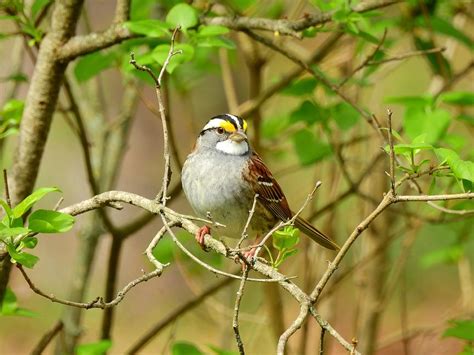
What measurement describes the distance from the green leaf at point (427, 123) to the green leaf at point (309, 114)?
441 mm

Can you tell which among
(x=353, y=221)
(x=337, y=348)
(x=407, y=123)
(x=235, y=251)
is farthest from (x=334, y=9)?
(x=337, y=348)

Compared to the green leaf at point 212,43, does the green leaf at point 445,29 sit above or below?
above

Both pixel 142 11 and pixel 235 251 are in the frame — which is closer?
pixel 235 251

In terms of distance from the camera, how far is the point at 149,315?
981 centimetres

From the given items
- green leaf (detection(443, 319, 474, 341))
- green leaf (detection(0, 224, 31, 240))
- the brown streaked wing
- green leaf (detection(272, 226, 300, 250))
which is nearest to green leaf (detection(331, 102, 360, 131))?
the brown streaked wing

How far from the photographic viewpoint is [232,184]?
396 cm

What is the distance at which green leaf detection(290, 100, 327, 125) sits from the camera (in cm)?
401

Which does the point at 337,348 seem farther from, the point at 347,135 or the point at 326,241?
the point at 326,241

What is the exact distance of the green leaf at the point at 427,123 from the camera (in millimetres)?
3598

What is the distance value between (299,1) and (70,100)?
1551 millimetres

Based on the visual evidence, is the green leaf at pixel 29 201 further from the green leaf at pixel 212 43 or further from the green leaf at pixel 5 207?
the green leaf at pixel 212 43

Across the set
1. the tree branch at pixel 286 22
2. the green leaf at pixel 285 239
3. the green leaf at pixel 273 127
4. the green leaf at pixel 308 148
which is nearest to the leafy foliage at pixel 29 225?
the green leaf at pixel 285 239

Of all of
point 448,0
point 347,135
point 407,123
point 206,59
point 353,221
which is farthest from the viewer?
point 353,221

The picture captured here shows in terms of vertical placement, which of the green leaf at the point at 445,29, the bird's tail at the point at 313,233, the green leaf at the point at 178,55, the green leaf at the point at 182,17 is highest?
the green leaf at the point at 445,29
